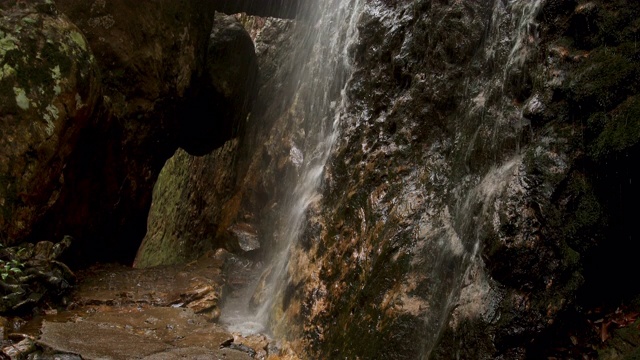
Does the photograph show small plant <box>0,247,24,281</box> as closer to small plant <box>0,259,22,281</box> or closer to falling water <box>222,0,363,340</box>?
small plant <box>0,259,22,281</box>

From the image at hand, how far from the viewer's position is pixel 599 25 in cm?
325

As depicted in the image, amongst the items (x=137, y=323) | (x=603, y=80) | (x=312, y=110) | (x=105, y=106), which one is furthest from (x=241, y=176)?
(x=603, y=80)

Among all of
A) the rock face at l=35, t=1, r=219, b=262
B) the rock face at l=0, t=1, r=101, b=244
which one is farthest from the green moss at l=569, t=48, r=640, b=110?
the rock face at l=35, t=1, r=219, b=262

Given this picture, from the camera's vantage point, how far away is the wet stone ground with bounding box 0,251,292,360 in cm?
412

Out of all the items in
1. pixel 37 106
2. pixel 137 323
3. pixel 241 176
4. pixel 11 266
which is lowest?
pixel 137 323

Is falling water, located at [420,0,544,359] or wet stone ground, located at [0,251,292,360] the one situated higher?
falling water, located at [420,0,544,359]

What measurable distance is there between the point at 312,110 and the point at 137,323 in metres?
4.08

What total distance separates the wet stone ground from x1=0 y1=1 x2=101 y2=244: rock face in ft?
4.00

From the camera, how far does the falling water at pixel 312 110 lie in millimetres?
6219

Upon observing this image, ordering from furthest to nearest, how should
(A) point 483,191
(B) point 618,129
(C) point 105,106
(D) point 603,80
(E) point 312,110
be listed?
(E) point 312,110 < (C) point 105,106 < (A) point 483,191 < (D) point 603,80 < (B) point 618,129

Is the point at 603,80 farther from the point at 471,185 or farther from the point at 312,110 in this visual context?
the point at 312,110

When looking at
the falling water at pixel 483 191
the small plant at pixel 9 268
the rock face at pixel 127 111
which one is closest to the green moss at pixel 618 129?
Answer: the falling water at pixel 483 191

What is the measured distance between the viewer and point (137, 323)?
17.7 feet

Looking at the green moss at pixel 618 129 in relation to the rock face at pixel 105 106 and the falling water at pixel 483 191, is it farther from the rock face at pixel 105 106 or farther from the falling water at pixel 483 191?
the rock face at pixel 105 106
